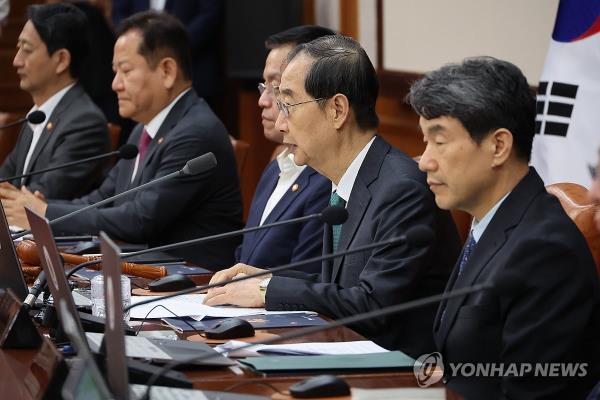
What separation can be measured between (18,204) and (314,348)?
1.94 m

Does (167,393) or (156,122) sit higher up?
(167,393)

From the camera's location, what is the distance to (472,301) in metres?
2.11

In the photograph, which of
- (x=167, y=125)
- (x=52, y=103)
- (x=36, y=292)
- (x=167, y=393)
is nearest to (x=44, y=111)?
(x=52, y=103)

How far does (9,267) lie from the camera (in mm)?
2480

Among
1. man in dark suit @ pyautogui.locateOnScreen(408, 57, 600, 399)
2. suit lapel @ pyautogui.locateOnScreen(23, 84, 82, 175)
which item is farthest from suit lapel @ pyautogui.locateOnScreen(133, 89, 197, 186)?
man in dark suit @ pyautogui.locateOnScreen(408, 57, 600, 399)

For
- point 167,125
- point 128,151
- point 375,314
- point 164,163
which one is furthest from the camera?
point 167,125

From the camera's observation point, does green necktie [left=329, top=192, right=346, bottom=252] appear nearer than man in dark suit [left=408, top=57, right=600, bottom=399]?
No

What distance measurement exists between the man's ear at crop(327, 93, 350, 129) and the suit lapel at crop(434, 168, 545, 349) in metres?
0.64

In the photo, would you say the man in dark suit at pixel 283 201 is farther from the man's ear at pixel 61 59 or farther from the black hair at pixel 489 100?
the man's ear at pixel 61 59

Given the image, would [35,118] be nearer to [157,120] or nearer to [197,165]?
[157,120]

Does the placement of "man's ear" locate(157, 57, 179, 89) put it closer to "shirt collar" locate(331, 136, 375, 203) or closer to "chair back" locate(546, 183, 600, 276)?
"shirt collar" locate(331, 136, 375, 203)

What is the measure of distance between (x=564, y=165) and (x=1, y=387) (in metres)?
1.98

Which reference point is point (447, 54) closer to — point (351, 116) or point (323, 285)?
point (351, 116)

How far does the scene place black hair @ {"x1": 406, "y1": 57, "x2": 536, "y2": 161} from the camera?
213cm
